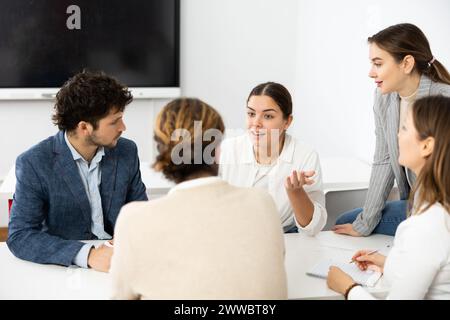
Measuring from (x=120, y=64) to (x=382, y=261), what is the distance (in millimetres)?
2958

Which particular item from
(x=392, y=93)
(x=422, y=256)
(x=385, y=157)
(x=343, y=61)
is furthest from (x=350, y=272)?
(x=343, y=61)

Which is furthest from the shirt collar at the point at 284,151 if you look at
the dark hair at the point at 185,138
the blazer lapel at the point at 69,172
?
the dark hair at the point at 185,138

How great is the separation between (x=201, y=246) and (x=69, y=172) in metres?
0.90

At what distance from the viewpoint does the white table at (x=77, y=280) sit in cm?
177

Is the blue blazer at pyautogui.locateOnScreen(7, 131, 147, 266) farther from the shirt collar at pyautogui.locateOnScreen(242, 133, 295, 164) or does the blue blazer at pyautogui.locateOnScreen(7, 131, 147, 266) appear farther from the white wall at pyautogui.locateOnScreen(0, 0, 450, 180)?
the white wall at pyautogui.locateOnScreen(0, 0, 450, 180)

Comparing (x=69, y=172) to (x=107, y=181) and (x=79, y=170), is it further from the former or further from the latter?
(x=107, y=181)

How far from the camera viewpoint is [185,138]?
157cm

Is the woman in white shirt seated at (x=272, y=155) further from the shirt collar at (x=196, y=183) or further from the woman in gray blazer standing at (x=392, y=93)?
A: the shirt collar at (x=196, y=183)

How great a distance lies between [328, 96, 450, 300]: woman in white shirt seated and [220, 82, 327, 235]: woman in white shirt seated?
2.32 ft

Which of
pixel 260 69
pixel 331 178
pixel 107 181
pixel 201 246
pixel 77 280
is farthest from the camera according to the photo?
pixel 260 69
